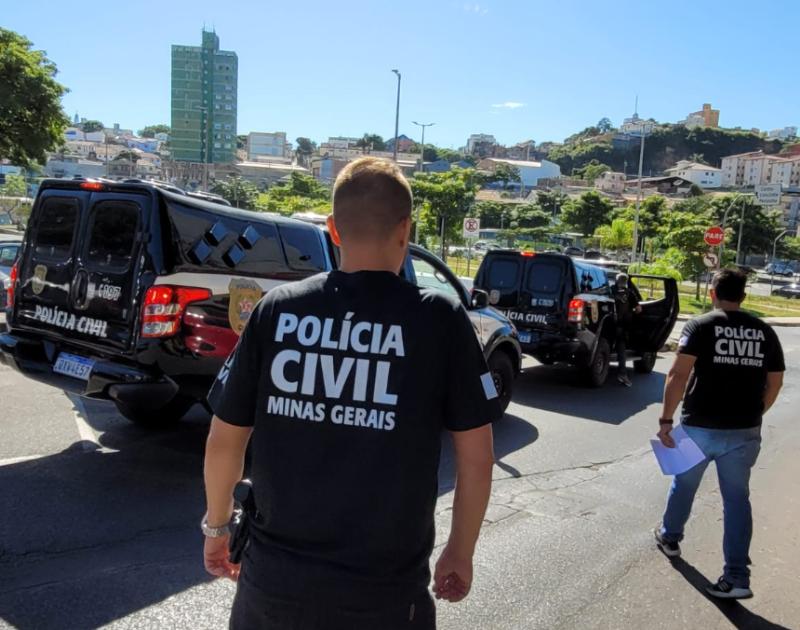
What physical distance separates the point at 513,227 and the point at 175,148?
39640mm

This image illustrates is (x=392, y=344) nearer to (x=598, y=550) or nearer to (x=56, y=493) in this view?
(x=598, y=550)

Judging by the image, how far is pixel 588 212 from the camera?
72.6 m

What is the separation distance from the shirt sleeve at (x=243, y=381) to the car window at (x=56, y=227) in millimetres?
3923

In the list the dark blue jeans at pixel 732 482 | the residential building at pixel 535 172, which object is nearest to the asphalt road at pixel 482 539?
the dark blue jeans at pixel 732 482

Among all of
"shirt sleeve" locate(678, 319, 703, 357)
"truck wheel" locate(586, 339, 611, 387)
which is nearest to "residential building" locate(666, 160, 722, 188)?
"truck wheel" locate(586, 339, 611, 387)

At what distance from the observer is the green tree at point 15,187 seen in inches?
2463

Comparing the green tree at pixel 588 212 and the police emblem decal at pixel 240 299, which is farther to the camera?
the green tree at pixel 588 212

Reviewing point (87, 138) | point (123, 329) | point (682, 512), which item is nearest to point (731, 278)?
point (682, 512)

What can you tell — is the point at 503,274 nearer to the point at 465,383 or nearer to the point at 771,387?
the point at 771,387

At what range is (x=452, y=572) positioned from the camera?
177 centimetres

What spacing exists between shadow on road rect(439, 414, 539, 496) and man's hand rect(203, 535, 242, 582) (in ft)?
9.91

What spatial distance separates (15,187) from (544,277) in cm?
6592

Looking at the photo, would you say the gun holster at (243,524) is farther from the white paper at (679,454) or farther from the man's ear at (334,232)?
the white paper at (679,454)

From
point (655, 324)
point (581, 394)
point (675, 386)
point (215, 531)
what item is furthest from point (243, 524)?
point (655, 324)
